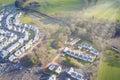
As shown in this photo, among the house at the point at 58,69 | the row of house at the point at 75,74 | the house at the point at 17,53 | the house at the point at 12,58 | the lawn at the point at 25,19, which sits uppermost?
the lawn at the point at 25,19

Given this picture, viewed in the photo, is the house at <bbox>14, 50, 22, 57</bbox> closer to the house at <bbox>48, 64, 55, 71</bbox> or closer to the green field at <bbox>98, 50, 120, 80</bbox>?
the house at <bbox>48, 64, 55, 71</bbox>

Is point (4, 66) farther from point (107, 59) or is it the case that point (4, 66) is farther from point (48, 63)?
point (107, 59)

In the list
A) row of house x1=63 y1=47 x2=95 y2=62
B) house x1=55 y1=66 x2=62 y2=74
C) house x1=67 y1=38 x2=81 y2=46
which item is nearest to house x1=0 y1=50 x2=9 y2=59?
house x1=55 y1=66 x2=62 y2=74

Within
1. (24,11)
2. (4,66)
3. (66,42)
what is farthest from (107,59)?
(24,11)

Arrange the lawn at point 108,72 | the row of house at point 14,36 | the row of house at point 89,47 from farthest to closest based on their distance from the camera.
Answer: the row of house at point 14,36 < the row of house at point 89,47 < the lawn at point 108,72

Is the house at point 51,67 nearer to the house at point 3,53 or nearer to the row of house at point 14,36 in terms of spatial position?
the row of house at point 14,36

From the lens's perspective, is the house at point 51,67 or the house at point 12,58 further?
the house at point 12,58

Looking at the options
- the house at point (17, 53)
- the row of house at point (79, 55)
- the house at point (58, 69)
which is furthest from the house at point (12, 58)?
the row of house at point (79, 55)
